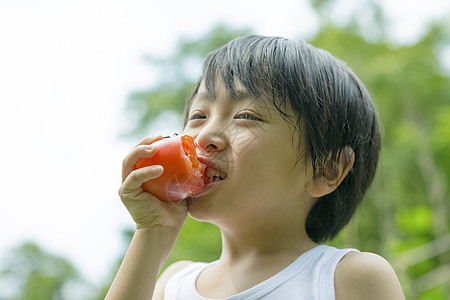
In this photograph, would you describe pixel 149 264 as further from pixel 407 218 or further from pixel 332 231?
pixel 407 218

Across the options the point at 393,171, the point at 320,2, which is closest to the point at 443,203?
the point at 393,171

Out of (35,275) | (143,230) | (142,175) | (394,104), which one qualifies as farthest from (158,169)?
(35,275)

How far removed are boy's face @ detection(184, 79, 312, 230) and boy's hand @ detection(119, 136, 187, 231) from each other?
0.12ft

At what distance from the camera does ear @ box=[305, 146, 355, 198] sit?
0.92 meters

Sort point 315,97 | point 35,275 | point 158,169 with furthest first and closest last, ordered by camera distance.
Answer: point 35,275 → point 315,97 → point 158,169

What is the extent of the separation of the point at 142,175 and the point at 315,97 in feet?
1.08

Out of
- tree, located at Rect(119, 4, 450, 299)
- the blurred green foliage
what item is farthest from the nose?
tree, located at Rect(119, 4, 450, 299)

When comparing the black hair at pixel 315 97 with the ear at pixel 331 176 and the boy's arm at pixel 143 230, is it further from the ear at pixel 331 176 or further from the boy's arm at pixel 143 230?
the boy's arm at pixel 143 230

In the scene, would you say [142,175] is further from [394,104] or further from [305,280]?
[394,104]

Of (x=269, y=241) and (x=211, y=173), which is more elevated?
(x=211, y=173)

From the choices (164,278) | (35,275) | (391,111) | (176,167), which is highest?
(176,167)

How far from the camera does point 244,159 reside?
32.1 inches

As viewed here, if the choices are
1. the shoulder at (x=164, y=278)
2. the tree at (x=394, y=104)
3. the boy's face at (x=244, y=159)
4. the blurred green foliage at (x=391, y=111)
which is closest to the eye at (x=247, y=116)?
the boy's face at (x=244, y=159)

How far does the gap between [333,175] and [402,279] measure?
3.32 meters
